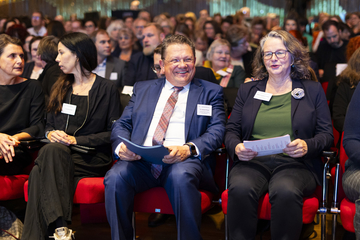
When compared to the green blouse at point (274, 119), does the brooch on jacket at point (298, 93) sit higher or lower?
higher

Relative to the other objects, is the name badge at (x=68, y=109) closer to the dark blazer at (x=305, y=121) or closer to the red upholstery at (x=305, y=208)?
the dark blazer at (x=305, y=121)

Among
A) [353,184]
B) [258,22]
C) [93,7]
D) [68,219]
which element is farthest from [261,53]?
[93,7]

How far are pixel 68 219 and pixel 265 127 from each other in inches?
56.9

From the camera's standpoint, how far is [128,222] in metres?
2.27

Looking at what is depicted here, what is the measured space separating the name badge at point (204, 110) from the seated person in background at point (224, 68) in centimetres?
174

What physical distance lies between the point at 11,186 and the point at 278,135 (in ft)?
6.21

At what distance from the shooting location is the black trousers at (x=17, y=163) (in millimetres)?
2670

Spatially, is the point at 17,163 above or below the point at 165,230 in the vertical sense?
above

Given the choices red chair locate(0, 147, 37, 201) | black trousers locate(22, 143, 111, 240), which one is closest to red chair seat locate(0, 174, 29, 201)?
red chair locate(0, 147, 37, 201)

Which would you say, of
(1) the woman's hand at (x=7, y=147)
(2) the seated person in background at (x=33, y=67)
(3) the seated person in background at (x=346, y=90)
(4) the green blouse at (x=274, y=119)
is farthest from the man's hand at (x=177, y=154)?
(2) the seated person in background at (x=33, y=67)

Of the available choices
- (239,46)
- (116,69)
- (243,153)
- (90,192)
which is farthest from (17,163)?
(239,46)

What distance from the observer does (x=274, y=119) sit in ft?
8.06

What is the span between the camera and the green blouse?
2424 mm

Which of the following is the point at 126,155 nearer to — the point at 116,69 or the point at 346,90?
the point at 346,90
